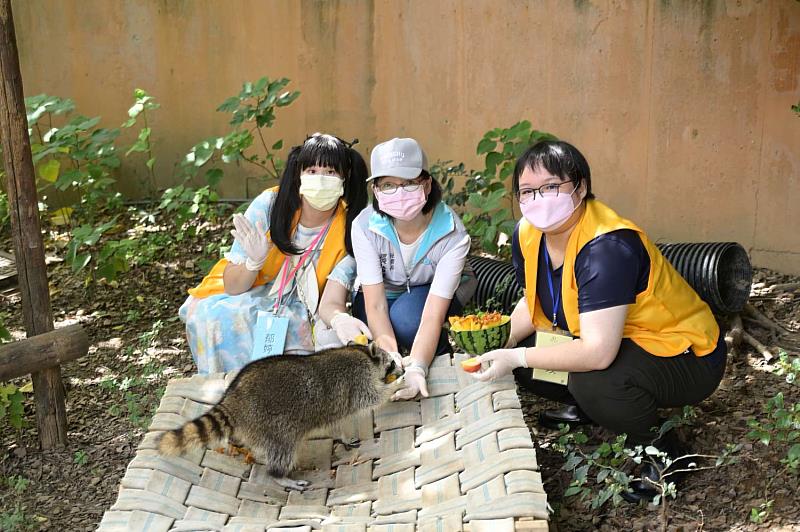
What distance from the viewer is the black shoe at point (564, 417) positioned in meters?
4.25

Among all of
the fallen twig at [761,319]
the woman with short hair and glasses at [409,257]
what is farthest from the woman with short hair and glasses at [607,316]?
the fallen twig at [761,319]

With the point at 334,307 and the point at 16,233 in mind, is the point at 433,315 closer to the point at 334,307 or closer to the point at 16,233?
the point at 334,307

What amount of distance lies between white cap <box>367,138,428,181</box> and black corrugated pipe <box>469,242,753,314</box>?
129cm

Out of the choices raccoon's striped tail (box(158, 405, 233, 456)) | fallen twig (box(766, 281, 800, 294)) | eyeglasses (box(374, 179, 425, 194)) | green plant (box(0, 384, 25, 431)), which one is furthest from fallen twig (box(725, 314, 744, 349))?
green plant (box(0, 384, 25, 431))

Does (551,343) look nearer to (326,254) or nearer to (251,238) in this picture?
(326,254)

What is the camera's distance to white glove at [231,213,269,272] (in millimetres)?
4242

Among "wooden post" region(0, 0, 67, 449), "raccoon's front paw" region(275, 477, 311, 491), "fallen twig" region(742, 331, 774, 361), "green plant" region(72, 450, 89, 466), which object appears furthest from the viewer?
"fallen twig" region(742, 331, 774, 361)

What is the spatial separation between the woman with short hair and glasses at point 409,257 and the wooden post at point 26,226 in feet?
4.95

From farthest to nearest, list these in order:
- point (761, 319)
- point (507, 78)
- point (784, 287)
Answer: point (507, 78), point (784, 287), point (761, 319)

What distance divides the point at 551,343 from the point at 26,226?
96.9 inches

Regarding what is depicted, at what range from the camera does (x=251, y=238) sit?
4.26m

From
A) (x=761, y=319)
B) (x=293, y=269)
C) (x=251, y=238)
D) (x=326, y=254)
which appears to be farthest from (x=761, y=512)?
(x=251, y=238)

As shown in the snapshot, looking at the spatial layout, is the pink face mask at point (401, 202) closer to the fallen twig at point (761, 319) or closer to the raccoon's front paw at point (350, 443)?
the raccoon's front paw at point (350, 443)

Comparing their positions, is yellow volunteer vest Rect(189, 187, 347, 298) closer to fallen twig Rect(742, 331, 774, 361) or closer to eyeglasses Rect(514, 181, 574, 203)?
eyeglasses Rect(514, 181, 574, 203)
